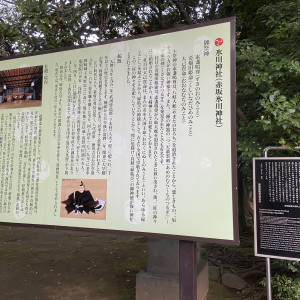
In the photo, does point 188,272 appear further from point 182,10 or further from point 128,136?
point 182,10

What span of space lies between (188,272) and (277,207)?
1.20 m

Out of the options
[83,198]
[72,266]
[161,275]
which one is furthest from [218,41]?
[72,266]

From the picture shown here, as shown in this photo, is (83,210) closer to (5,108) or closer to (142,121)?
(142,121)

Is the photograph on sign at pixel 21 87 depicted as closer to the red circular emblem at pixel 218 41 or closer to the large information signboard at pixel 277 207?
the red circular emblem at pixel 218 41

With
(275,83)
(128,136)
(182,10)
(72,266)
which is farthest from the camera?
(72,266)

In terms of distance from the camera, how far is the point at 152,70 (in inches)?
119

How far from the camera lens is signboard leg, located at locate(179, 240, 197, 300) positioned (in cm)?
276

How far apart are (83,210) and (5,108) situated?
5.91ft

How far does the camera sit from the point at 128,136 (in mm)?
2994

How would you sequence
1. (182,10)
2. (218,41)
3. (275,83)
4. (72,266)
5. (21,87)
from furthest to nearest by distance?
(72,266) < (182,10) < (275,83) < (21,87) < (218,41)

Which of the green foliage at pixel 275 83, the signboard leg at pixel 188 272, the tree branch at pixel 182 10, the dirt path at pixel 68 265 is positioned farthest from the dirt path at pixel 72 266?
the tree branch at pixel 182 10

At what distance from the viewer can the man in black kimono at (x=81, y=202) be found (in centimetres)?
303

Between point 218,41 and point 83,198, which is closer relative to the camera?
point 218,41

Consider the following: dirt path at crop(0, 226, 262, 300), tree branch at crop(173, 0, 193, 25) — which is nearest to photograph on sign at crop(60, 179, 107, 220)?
dirt path at crop(0, 226, 262, 300)
